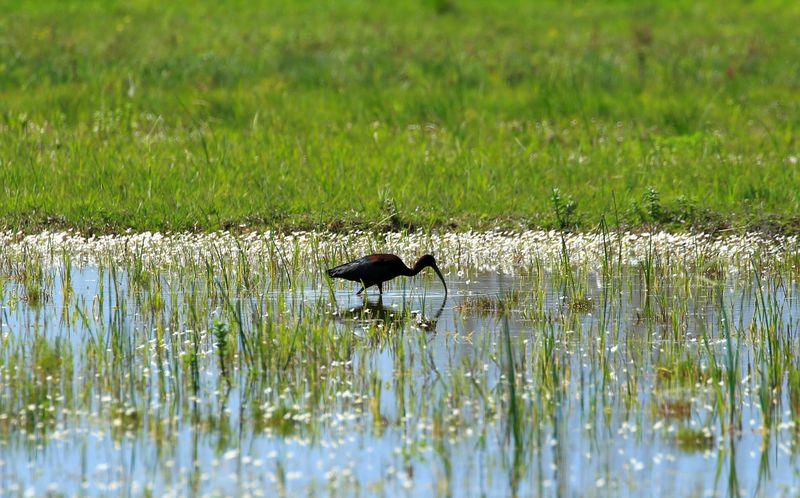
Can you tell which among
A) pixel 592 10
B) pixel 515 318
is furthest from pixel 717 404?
pixel 592 10

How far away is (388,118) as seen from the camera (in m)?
16.1

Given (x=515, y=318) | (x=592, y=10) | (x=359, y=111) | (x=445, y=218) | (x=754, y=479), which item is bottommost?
(x=754, y=479)

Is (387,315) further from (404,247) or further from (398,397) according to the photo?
(398,397)

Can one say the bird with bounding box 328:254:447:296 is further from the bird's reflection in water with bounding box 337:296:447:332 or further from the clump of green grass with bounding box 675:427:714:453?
the clump of green grass with bounding box 675:427:714:453

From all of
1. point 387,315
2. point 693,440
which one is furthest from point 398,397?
point 387,315

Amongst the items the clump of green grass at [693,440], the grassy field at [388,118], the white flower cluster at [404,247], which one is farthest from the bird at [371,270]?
the clump of green grass at [693,440]

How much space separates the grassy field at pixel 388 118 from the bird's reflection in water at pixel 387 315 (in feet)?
8.09

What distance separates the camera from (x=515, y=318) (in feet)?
27.3

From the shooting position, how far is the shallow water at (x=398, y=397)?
538 centimetres

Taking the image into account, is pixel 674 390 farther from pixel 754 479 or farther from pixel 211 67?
pixel 211 67

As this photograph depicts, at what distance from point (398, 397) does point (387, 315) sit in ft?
7.72

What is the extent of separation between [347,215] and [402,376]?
16.1ft

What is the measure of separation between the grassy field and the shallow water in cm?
291

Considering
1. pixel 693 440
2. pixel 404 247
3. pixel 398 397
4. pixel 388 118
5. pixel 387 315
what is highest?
pixel 388 118
